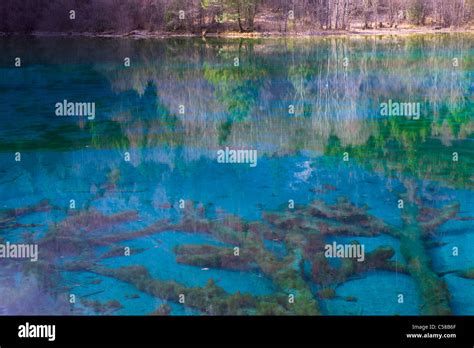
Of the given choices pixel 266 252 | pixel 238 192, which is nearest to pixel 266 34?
pixel 238 192

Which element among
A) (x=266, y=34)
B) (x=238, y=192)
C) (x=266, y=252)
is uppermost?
(x=266, y=34)

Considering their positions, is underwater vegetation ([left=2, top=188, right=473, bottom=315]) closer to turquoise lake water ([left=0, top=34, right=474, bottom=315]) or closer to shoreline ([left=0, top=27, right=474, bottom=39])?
turquoise lake water ([left=0, top=34, right=474, bottom=315])

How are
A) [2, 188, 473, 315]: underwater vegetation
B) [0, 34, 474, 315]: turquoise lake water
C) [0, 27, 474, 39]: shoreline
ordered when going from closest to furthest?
[2, 188, 473, 315]: underwater vegetation
[0, 34, 474, 315]: turquoise lake water
[0, 27, 474, 39]: shoreline

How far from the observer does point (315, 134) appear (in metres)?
9.55

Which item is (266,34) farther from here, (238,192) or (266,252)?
(266,252)

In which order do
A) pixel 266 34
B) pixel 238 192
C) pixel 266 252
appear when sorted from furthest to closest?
1. pixel 266 34
2. pixel 238 192
3. pixel 266 252

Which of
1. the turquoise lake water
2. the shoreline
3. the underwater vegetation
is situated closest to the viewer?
the underwater vegetation

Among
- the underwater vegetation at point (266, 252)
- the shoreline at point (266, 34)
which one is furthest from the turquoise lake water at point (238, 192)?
the shoreline at point (266, 34)

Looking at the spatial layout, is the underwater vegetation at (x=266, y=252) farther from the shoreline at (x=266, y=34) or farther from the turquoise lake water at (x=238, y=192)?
the shoreline at (x=266, y=34)

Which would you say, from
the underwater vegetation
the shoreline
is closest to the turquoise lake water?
the underwater vegetation

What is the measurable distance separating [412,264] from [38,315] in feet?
10.3

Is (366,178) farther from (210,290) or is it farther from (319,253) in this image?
(210,290)
